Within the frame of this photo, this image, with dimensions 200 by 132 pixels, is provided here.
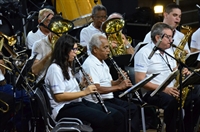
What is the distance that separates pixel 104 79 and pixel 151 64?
24.0 inches

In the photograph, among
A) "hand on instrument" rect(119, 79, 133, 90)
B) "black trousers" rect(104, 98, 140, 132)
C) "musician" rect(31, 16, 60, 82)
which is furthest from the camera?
"musician" rect(31, 16, 60, 82)

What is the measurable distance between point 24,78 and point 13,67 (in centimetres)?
26

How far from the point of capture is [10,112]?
18.2 feet

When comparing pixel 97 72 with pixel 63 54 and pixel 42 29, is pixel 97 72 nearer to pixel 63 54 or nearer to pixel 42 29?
pixel 63 54

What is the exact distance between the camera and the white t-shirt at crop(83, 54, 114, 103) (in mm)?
5488

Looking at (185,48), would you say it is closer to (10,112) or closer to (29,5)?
(10,112)

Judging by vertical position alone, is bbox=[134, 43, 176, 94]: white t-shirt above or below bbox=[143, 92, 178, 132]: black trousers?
above

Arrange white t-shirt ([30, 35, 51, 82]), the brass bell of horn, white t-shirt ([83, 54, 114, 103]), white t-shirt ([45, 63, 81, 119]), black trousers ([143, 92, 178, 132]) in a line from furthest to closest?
the brass bell of horn < white t-shirt ([30, 35, 51, 82]) < black trousers ([143, 92, 178, 132]) < white t-shirt ([83, 54, 114, 103]) < white t-shirt ([45, 63, 81, 119])

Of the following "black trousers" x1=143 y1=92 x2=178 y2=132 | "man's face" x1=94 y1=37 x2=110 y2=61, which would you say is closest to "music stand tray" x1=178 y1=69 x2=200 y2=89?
"black trousers" x1=143 y1=92 x2=178 y2=132

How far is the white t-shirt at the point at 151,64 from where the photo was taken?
569 centimetres

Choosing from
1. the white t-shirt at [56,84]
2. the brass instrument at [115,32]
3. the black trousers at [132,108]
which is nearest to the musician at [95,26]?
the brass instrument at [115,32]

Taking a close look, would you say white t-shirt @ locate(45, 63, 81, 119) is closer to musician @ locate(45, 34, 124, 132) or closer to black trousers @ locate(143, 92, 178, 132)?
musician @ locate(45, 34, 124, 132)

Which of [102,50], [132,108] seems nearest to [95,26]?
[102,50]

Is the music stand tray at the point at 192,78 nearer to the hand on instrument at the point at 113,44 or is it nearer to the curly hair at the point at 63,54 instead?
the curly hair at the point at 63,54
